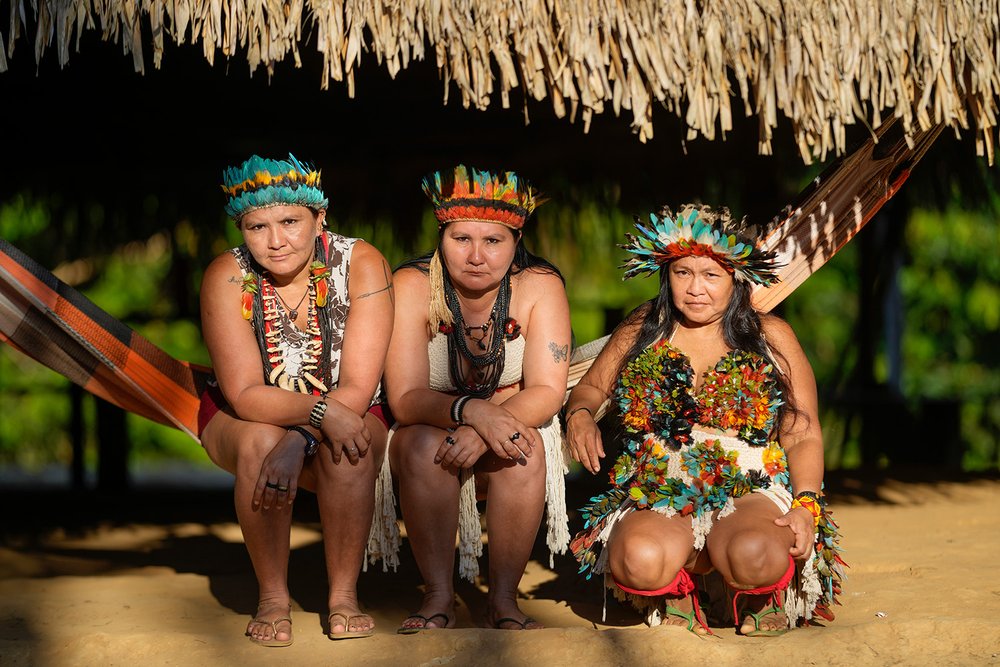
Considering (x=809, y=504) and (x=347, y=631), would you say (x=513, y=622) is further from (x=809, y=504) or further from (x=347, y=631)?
(x=809, y=504)

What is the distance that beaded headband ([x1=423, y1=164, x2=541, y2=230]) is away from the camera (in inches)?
108

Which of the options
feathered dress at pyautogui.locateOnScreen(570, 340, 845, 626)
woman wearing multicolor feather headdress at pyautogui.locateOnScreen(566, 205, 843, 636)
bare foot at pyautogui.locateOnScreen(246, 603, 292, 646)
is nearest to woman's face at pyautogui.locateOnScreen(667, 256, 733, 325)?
woman wearing multicolor feather headdress at pyautogui.locateOnScreen(566, 205, 843, 636)

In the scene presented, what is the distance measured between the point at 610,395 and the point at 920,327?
5.40 m

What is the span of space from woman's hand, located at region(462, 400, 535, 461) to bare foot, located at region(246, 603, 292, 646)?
1.95 feet

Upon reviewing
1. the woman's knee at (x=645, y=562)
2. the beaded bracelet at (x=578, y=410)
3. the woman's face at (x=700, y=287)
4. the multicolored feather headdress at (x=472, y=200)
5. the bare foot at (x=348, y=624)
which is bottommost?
the bare foot at (x=348, y=624)

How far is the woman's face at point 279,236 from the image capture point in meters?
2.68

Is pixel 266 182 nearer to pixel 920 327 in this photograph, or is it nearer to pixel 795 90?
pixel 795 90

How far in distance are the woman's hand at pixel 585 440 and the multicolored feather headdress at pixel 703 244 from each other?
0.35 metres

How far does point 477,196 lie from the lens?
2740 millimetres

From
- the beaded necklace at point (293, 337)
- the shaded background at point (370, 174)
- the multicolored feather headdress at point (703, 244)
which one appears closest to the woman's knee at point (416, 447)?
the beaded necklace at point (293, 337)

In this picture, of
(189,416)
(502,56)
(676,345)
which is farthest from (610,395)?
(189,416)

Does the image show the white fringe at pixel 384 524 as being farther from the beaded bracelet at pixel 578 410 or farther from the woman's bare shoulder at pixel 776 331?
the woman's bare shoulder at pixel 776 331

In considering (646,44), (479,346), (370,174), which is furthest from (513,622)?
(370,174)

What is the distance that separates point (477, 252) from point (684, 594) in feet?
3.07
